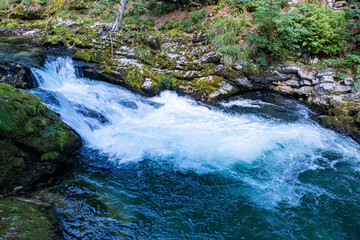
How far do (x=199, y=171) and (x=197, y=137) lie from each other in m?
1.48

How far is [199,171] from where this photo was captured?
16.7 feet

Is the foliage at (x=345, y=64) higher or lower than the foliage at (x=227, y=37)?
lower

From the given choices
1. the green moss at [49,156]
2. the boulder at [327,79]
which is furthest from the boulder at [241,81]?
the green moss at [49,156]

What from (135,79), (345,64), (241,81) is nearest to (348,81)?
(345,64)

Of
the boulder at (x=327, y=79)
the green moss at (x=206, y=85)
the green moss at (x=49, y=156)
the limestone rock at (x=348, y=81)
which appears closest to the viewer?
the green moss at (x=49, y=156)

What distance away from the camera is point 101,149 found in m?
5.80

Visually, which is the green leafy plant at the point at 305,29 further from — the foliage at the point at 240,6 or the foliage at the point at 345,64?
the foliage at the point at 240,6

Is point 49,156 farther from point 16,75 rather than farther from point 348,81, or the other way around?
point 348,81

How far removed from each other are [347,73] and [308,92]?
1.38 meters

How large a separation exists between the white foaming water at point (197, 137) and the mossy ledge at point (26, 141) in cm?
104

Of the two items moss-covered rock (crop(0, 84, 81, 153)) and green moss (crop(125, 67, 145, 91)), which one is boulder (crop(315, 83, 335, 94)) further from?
moss-covered rock (crop(0, 84, 81, 153))

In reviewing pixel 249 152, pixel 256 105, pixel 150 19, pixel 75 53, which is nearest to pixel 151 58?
pixel 150 19

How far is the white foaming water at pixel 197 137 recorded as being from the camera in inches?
199

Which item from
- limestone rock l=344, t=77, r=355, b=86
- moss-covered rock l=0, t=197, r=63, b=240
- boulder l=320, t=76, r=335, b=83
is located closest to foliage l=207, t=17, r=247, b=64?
boulder l=320, t=76, r=335, b=83
